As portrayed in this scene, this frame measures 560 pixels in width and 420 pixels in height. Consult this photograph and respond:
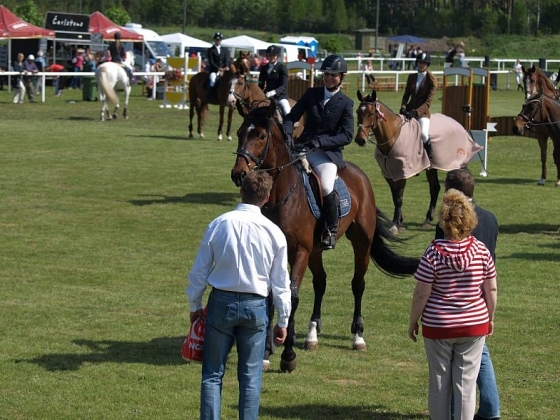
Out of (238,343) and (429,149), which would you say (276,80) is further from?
(238,343)

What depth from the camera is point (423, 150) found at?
17.5 meters

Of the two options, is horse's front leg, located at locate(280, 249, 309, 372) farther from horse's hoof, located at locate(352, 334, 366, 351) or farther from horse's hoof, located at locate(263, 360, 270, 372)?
horse's hoof, located at locate(352, 334, 366, 351)

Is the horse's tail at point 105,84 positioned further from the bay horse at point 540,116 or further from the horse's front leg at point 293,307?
the horse's front leg at point 293,307

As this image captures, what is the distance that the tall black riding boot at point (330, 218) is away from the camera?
10156 mm

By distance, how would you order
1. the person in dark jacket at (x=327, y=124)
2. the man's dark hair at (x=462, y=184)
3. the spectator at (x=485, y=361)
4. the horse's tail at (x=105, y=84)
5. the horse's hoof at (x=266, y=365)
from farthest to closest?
1. the horse's tail at (x=105, y=84)
2. the person in dark jacket at (x=327, y=124)
3. the horse's hoof at (x=266, y=365)
4. the spectator at (x=485, y=361)
5. the man's dark hair at (x=462, y=184)

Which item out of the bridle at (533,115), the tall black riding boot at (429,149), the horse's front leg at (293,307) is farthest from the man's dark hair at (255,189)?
the bridle at (533,115)

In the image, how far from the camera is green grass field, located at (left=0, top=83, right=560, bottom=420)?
8.62m

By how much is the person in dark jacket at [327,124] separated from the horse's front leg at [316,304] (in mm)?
653

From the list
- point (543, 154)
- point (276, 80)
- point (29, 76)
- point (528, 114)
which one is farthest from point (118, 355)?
point (29, 76)

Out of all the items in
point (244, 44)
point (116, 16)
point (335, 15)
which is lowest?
point (244, 44)

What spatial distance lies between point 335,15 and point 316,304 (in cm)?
10625

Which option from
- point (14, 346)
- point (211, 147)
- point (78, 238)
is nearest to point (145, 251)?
point (78, 238)

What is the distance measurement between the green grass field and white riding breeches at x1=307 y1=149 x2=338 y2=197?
163cm

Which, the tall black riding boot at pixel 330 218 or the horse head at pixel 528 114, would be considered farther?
the horse head at pixel 528 114
